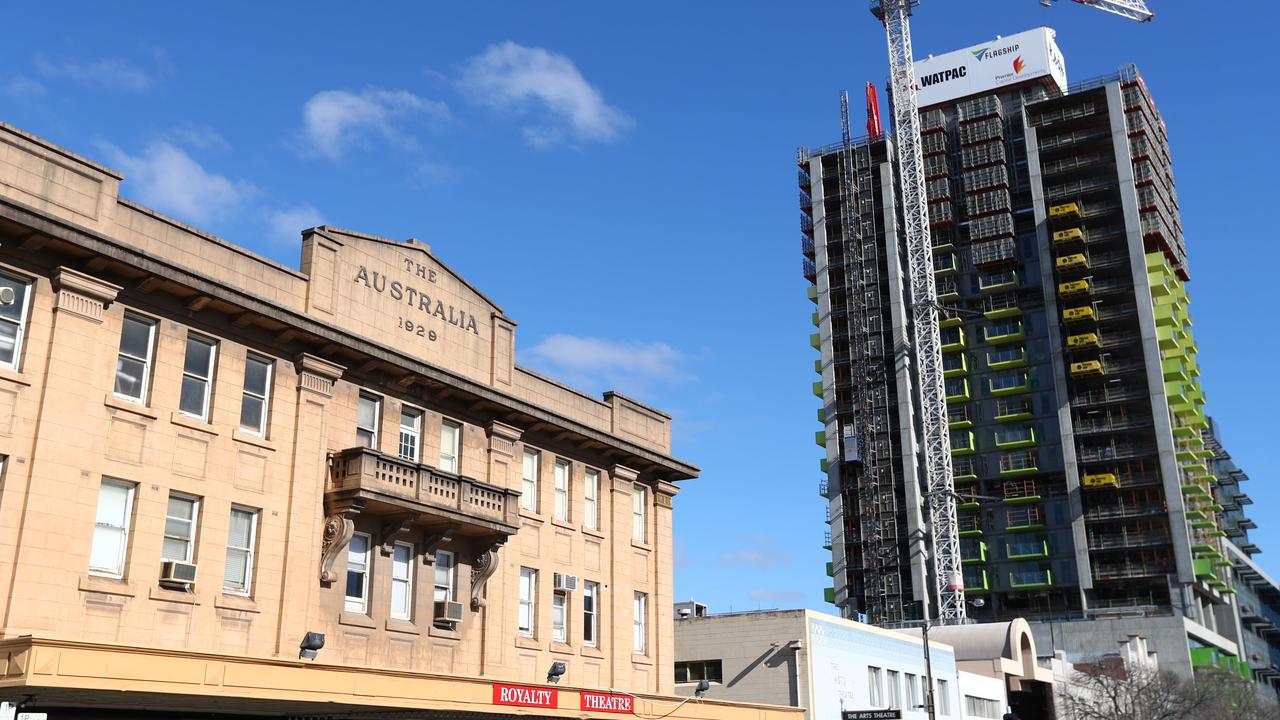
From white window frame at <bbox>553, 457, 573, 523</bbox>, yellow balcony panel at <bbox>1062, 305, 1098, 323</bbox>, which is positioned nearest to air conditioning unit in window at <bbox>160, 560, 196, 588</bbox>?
white window frame at <bbox>553, 457, 573, 523</bbox>

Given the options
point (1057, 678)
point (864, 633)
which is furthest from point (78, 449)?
point (1057, 678)

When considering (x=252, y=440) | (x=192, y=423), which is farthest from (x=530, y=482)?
(x=192, y=423)

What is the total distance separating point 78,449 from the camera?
2286 cm

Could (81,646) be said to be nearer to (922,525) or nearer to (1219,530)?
(922,525)

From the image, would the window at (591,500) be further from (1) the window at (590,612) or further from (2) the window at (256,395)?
(2) the window at (256,395)

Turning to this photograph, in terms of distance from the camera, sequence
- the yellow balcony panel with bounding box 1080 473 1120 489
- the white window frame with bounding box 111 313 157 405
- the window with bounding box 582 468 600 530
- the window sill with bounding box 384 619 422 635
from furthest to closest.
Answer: the yellow balcony panel with bounding box 1080 473 1120 489
the window with bounding box 582 468 600 530
the window sill with bounding box 384 619 422 635
the white window frame with bounding box 111 313 157 405

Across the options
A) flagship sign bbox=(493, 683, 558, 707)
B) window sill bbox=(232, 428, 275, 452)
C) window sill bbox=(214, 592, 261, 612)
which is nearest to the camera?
window sill bbox=(214, 592, 261, 612)

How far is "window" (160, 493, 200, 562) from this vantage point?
2448cm

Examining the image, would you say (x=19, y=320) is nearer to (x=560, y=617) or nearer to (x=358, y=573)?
(x=358, y=573)

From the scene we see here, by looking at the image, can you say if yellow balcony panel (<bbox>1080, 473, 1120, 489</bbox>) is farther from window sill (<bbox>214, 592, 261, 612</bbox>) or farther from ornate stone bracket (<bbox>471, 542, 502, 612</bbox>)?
window sill (<bbox>214, 592, 261, 612</bbox>)

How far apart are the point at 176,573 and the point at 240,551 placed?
2188 millimetres

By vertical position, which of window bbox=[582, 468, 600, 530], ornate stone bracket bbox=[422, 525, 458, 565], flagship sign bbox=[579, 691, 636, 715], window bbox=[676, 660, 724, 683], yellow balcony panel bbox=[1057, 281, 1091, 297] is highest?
yellow balcony panel bbox=[1057, 281, 1091, 297]

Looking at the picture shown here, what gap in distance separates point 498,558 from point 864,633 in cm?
1971

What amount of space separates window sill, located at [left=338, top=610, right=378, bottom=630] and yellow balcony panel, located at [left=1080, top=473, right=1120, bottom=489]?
9452 cm
